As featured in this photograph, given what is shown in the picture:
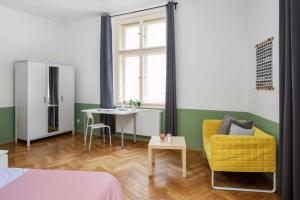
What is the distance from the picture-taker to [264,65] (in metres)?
2.78

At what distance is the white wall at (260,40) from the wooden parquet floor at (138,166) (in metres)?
0.94

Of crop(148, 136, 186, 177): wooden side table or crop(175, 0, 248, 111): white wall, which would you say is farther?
crop(175, 0, 248, 111): white wall

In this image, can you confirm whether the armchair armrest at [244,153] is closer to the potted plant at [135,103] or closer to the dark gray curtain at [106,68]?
the potted plant at [135,103]

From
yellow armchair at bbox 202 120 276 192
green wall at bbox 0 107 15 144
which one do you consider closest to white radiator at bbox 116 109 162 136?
yellow armchair at bbox 202 120 276 192

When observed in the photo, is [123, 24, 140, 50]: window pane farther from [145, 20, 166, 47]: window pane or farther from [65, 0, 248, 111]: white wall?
[65, 0, 248, 111]: white wall

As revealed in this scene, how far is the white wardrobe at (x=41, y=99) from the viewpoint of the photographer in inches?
165

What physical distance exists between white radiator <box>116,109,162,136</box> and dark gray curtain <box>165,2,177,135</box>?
30 cm

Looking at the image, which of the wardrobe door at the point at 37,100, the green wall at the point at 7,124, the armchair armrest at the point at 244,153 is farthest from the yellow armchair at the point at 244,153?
the green wall at the point at 7,124

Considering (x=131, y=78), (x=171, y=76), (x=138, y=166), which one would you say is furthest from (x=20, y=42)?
(x=138, y=166)

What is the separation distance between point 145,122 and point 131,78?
1118 millimetres

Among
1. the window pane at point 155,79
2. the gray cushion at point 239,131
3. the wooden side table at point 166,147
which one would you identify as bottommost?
the wooden side table at point 166,147

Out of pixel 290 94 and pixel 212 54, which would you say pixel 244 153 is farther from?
pixel 212 54

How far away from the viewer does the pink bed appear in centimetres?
117

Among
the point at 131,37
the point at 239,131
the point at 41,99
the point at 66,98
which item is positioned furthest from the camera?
the point at 66,98
